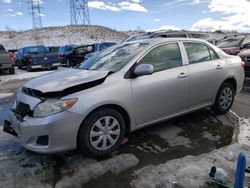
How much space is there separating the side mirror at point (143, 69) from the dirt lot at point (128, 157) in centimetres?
113

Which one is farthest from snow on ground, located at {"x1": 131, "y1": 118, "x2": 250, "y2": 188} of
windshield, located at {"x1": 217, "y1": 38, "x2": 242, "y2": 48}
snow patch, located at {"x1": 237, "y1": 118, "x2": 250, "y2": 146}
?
windshield, located at {"x1": 217, "y1": 38, "x2": 242, "y2": 48}

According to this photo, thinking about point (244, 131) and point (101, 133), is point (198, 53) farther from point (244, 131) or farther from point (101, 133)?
point (101, 133)

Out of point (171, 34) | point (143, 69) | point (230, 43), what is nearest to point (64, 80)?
point (143, 69)

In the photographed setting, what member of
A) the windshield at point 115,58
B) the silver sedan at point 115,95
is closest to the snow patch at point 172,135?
the silver sedan at point 115,95

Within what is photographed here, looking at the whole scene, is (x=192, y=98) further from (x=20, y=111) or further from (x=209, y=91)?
(x=20, y=111)

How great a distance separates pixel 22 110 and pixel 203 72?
3.13 meters

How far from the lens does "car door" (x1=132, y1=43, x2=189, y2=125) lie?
4.29 m

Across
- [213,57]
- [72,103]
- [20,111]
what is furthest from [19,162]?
[213,57]

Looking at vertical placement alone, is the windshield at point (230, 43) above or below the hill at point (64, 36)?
below

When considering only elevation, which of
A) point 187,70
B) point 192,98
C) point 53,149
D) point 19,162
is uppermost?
point 187,70

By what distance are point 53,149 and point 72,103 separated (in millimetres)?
633

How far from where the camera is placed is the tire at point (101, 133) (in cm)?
381

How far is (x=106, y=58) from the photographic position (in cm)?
491

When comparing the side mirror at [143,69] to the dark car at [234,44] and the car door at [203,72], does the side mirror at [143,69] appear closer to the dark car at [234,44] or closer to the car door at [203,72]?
the car door at [203,72]
